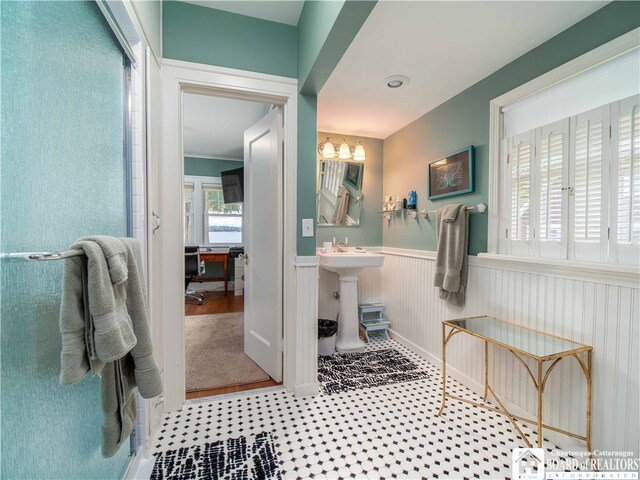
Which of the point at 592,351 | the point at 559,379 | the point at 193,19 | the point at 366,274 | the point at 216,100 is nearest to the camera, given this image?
the point at 592,351

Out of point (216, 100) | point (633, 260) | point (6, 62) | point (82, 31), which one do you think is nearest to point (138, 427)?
point (6, 62)

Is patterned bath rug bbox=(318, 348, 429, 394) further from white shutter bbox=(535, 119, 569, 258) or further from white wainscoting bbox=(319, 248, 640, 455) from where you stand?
white shutter bbox=(535, 119, 569, 258)

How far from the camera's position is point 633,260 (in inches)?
51.6

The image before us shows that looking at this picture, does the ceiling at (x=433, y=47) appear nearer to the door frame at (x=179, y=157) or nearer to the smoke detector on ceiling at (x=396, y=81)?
the smoke detector on ceiling at (x=396, y=81)

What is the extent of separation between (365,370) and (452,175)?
5.65 feet

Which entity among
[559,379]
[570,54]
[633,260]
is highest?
[570,54]

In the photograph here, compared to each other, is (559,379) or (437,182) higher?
(437,182)

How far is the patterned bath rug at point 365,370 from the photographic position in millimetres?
2100

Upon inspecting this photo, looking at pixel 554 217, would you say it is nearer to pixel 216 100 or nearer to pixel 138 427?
pixel 138 427

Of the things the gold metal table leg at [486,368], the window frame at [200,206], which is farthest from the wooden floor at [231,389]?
the window frame at [200,206]

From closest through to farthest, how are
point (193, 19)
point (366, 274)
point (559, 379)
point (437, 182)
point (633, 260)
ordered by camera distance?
point (633, 260) → point (559, 379) → point (193, 19) → point (437, 182) → point (366, 274)

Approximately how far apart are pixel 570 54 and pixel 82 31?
7.26 feet

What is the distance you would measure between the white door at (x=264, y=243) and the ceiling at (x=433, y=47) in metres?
0.66

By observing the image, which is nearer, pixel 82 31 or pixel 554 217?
pixel 82 31
